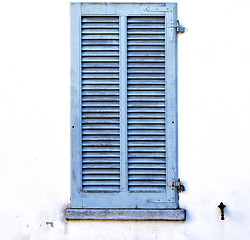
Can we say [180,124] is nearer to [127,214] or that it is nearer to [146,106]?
[146,106]

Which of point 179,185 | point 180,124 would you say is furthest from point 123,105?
point 179,185

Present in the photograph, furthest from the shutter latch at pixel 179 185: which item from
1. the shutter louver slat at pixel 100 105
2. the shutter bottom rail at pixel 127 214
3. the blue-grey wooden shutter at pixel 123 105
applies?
the shutter louver slat at pixel 100 105

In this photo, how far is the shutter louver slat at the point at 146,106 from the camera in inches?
163

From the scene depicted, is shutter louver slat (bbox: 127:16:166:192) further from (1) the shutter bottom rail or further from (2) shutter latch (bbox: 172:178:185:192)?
(1) the shutter bottom rail

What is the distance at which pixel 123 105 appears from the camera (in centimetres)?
414

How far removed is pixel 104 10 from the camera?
4.13 meters

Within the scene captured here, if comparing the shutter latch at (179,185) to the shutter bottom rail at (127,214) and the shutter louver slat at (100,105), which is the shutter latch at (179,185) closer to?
the shutter bottom rail at (127,214)

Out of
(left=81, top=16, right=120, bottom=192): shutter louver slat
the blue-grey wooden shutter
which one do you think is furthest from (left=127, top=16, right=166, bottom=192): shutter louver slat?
(left=81, top=16, right=120, bottom=192): shutter louver slat

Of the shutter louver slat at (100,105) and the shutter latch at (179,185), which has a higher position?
the shutter louver slat at (100,105)

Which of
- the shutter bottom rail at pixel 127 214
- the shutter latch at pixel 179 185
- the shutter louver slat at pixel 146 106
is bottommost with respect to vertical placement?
the shutter bottom rail at pixel 127 214

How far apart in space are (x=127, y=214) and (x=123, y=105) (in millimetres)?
927
